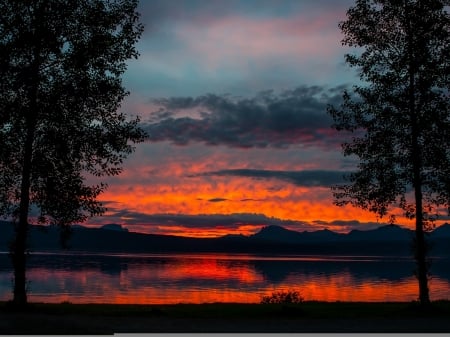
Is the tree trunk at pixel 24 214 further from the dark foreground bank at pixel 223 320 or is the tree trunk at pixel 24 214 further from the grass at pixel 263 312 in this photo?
the dark foreground bank at pixel 223 320

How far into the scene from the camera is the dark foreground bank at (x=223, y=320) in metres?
23.2

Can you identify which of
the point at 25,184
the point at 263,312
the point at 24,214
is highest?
the point at 25,184

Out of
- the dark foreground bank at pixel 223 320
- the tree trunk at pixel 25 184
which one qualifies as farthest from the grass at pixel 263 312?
Result: the tree trunk at pixel 25 184

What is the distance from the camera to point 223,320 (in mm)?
25859

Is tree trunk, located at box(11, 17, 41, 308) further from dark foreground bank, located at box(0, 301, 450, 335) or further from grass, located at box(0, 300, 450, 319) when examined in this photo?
dark foreground bank, located at box(0, 301, 450, 335)

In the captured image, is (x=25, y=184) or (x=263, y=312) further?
(x=25, y=184)

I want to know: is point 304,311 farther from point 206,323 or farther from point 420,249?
point 420,249

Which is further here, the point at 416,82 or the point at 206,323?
the point at 416,82

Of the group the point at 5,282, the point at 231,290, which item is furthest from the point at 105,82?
the point at 5,282

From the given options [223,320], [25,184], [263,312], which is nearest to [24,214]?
[25,184]

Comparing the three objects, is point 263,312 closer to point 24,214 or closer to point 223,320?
point 223,320

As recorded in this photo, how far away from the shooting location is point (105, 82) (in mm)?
30844

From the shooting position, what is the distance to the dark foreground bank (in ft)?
76.0

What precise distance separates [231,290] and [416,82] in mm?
66271
